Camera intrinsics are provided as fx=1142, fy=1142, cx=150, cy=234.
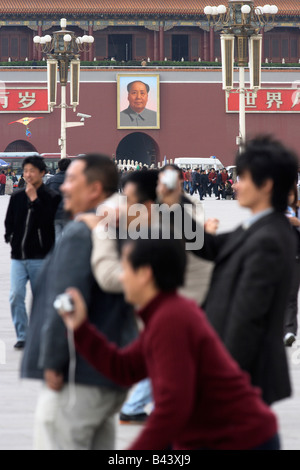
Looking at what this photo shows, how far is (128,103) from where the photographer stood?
40562mm

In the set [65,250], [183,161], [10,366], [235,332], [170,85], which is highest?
[170,85]

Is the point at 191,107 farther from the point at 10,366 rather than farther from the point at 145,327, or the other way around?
the point at 145,327

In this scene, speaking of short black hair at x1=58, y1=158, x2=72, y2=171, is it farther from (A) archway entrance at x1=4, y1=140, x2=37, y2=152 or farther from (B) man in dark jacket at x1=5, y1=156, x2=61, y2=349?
(A) archway entrance at x1=4, y1=140, x2=37, y2=152

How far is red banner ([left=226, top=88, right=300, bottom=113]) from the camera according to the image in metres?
41.3

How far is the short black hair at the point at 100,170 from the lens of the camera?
335 cm

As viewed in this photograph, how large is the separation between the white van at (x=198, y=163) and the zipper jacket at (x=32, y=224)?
105 ft

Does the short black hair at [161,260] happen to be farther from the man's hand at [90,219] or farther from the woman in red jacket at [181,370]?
the man's hand at [90,219]

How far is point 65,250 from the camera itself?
10.6ft

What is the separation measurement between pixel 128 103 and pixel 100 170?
37.5 m

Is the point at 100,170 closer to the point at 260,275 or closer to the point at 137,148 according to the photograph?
the point at 260,275

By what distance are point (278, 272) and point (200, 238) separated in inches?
31.8

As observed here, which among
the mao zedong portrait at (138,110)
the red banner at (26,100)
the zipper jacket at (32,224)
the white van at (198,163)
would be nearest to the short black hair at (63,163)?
the zipper jacket at (32,224)

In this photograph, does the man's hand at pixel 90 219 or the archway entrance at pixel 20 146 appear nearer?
the man's hand at pixel 90 219

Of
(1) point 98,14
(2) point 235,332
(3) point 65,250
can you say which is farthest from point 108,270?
(1) point 98,14
